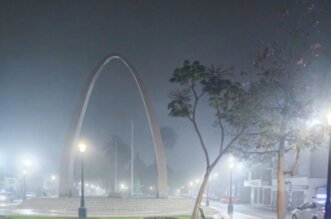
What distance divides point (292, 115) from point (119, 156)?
268 ft

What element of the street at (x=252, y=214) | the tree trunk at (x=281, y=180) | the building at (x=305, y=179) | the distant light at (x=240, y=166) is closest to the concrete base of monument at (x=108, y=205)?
the street at (x=252, y=214)

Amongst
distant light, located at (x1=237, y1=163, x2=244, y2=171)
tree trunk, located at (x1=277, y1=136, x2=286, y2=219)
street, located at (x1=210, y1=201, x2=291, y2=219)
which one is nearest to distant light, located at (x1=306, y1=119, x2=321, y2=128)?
tree trunk, located at (x1=277, y1=136, x2=286, y2=219)

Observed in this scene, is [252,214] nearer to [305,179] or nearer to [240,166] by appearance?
[305,179]

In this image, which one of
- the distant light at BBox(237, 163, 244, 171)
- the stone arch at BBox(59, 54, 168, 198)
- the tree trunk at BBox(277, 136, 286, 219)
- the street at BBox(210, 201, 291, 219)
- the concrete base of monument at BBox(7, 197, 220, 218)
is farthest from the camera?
the distant light at BBox(237, 163, 244, 171)

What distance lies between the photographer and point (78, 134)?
Answer: 52.9 meters

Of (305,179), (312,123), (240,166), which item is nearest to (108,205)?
(305,179)

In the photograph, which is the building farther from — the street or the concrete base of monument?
the concrete base of monument

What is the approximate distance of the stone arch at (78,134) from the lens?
49.3 metres

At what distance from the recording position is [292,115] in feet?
62.7

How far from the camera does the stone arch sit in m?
49.3

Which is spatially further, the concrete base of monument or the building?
the building

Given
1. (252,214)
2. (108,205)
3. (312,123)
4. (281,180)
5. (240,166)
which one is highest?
(312,123)

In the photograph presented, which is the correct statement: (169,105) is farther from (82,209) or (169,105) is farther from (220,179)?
(220,179)

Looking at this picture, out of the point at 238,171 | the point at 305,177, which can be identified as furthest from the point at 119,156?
the point at 305,177
